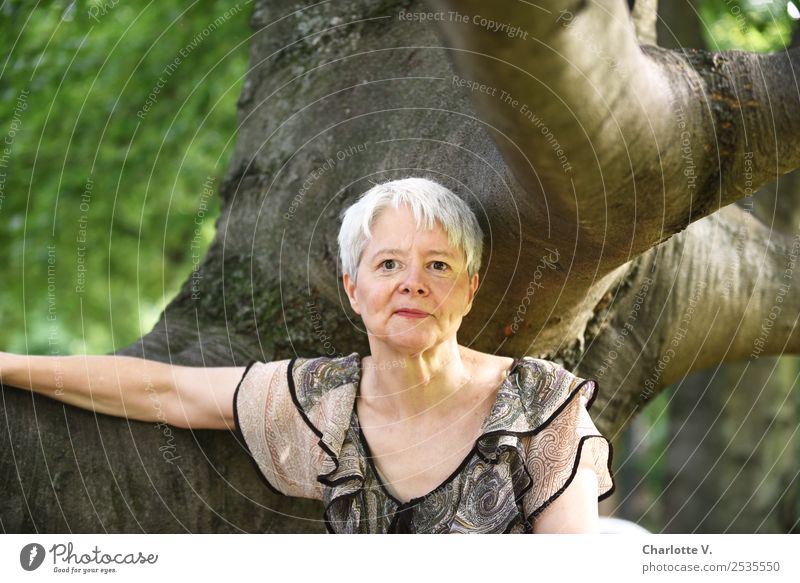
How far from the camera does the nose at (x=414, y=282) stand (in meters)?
1.43

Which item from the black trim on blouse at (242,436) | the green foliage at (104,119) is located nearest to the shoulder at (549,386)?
the black trim on blouse at (242,436)

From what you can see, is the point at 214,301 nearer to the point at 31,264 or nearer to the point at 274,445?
the point at 274,445

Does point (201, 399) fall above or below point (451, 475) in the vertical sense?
above

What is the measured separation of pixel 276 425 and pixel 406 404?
9.7 inches

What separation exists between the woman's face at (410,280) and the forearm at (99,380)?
1.40 ft

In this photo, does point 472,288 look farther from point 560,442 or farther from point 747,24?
point 747,24

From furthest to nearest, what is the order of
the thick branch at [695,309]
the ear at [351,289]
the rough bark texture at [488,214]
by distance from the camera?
the thick branch at [695,309], the ear at [351,289], the rough bark texture at [488,214]

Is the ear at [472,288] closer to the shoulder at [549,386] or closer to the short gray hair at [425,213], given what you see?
the short gray hair at [425,213]

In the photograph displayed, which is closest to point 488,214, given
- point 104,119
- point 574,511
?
point 574,511

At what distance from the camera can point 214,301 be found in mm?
1854

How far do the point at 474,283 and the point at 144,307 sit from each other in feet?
14.3

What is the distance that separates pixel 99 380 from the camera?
5.01 feet

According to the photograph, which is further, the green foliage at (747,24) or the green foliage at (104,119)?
the green foliage at (104,119)

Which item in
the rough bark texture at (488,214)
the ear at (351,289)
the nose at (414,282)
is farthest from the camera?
the ear at (351,289)
